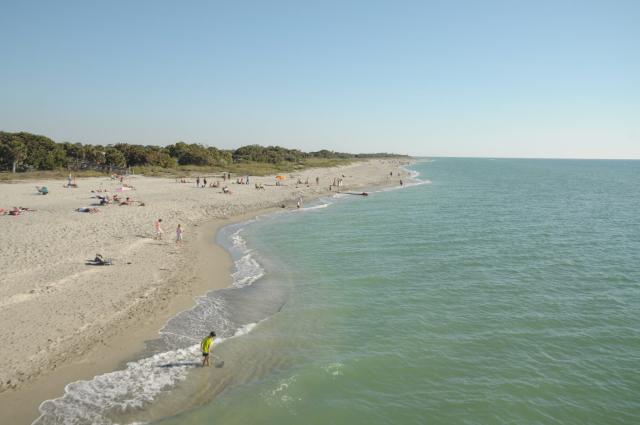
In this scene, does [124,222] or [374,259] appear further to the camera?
[124,222]

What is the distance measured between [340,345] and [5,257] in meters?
18.2

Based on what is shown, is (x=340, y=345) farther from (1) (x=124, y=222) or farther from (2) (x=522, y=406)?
(1) (x=124, y=222)

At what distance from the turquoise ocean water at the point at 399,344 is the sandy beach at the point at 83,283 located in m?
1.05

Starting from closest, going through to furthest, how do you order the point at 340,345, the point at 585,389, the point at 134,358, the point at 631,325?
the point at 585,389 → the point at 134,358 → the point at 340,345 → the point at 631,325

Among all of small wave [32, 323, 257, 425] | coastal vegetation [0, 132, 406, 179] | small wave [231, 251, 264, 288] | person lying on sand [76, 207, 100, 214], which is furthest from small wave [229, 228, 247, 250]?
coastal vegetation [0, 132, 406, 179]

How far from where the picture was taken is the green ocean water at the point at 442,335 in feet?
37.7

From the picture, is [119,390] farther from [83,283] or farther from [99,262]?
[99,262]

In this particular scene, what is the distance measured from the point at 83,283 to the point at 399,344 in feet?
47.6

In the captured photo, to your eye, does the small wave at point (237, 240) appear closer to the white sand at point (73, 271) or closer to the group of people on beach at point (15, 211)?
the white sand at point (73, 271)

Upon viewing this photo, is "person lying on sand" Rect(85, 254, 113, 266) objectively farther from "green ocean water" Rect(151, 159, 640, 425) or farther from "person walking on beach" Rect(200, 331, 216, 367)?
"person walking on beach" Rect(200, 331, 216, 367)

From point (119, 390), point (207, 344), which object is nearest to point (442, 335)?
point (207, 344)

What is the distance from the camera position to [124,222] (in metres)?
31.6

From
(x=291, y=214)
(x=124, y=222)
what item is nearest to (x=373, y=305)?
(x=124, y=222)

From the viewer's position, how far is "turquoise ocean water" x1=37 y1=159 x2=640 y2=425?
11.3 metres
